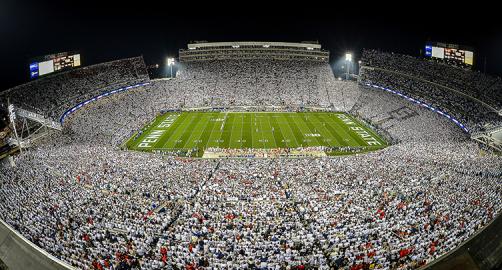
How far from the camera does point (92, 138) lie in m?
41.0

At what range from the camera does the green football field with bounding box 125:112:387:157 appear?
4141 cm

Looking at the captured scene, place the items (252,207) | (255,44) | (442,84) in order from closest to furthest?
(252,207) < (442,84) < (255,44)

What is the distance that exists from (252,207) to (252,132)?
28.6 metres

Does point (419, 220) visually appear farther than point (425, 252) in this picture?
Yes

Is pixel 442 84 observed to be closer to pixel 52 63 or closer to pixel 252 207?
pixel 252 207

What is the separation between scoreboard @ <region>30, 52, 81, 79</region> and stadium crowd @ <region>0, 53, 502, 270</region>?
17560 millimetres

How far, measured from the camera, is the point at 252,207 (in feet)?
61.8

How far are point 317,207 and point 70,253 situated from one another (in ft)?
39.5

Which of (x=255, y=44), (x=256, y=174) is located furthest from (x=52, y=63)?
(x=255, y=44)

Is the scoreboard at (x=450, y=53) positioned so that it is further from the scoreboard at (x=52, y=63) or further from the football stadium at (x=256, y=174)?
the scoreboard at (x=52, y=63)

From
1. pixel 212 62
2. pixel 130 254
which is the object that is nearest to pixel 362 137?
pixel 130 254

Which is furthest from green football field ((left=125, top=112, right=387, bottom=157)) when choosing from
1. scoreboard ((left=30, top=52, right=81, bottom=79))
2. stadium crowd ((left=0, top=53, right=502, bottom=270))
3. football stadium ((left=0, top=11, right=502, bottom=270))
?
scoreboard ((left=30, top=52, right=81, bottom=79))

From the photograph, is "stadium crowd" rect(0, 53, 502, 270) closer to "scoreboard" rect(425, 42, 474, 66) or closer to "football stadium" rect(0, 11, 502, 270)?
"football stadium" rect(0, 11, 502, 270)

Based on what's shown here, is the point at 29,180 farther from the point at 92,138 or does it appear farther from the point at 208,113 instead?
the point at 208,113
